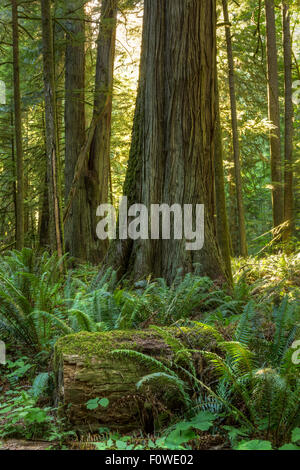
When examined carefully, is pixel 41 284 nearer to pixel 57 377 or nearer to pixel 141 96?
pixel 57 377

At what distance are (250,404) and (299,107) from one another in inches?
458

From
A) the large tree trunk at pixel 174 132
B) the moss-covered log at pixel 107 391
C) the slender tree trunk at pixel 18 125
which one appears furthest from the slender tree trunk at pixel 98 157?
the moss-covered log at pixel 107 391

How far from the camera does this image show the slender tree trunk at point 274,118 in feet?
35.3

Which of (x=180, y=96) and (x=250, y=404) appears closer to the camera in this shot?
(x=250, y=404)

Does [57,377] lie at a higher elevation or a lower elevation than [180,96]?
lower

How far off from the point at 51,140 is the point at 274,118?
713 cm

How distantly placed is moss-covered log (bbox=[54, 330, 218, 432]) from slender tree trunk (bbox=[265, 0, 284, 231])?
8707 millimetres

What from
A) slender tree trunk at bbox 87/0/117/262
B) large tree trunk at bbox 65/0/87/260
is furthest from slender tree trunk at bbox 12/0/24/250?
slender tree trunk at bbox 87/0/117/262

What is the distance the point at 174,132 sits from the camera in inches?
228

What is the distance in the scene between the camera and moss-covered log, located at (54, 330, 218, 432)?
2523mm

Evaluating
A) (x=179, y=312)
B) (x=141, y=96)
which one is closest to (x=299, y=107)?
(x=141, y=96)

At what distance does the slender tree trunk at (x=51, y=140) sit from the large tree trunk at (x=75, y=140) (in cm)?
355
